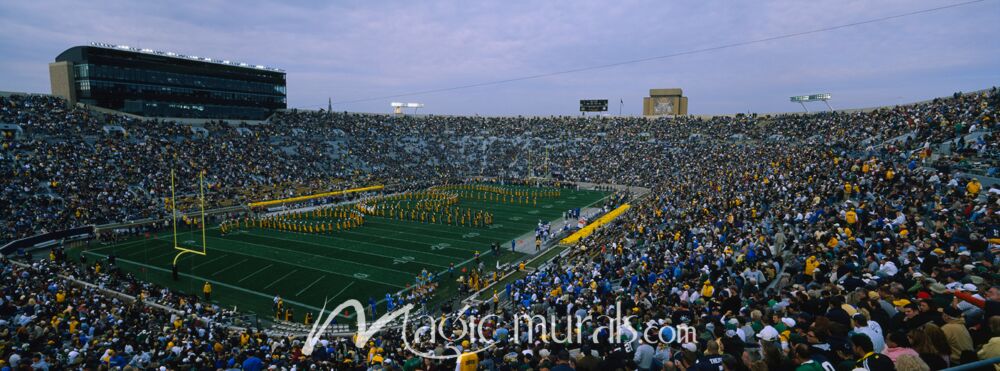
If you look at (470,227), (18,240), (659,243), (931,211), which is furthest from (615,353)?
(18,240)

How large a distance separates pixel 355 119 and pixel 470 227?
36.3 metres

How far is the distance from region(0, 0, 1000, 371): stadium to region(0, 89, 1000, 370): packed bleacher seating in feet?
0.17

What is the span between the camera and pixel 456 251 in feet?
72.2

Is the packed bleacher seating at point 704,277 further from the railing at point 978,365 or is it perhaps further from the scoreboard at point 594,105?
the scoreboard at point 594,105

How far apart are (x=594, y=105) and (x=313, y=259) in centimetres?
5589

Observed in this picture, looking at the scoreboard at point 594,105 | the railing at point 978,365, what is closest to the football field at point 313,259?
the railing at point 978,365

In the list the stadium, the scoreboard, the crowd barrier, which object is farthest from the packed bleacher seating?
the scoreboard

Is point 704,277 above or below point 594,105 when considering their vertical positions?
below

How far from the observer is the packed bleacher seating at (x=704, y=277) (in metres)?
4.37

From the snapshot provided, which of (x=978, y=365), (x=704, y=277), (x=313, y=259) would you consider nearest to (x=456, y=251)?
(x=313, y=259)

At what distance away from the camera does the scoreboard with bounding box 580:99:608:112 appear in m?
69.3

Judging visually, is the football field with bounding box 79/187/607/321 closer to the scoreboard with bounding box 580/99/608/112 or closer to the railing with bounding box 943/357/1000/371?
the railing with bounding box 943/357/1000/371

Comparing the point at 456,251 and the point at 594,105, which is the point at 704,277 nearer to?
the point at 456,251

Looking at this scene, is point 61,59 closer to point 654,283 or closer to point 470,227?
point 470,227
